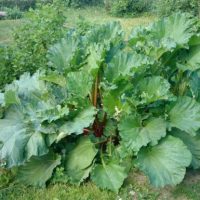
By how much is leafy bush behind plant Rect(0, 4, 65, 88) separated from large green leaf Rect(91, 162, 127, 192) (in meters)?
1.66

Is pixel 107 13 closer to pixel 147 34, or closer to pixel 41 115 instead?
pixel 147 34

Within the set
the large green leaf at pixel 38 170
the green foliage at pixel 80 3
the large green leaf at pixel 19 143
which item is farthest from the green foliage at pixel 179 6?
the large green leaf at pixel 19 143

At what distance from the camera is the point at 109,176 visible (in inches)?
159

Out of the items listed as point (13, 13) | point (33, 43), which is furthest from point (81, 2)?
point (33, 43)

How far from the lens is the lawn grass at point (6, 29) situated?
30.5ft

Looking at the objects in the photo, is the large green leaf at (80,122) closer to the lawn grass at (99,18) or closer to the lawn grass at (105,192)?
the lawn grass at (105,192)

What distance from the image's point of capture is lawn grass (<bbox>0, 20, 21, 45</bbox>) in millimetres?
9297

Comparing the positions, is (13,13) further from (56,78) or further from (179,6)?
(56,78)

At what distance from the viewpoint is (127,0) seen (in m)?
12.8

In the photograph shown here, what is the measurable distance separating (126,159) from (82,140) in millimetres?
461

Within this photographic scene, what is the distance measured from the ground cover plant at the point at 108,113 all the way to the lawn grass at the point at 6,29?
190 inches

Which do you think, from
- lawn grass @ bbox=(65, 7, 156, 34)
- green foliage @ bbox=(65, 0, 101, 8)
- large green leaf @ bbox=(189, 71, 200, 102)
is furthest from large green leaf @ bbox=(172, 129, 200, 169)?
green foliage @ bbox=(65, 0, 101, 8)

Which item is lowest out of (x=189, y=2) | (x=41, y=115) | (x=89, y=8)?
(x=89, y=8)

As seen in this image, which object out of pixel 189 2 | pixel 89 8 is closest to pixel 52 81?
pixel 189 2
